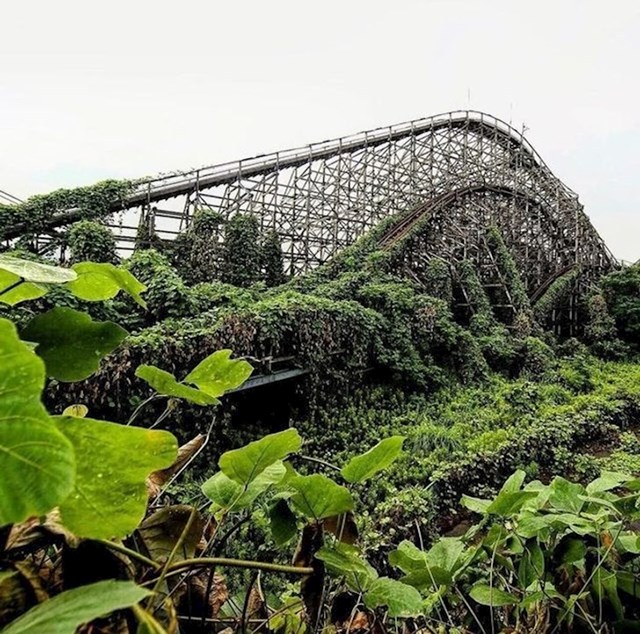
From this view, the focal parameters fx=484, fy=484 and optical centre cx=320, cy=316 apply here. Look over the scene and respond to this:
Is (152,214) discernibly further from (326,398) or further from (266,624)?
(266,624)

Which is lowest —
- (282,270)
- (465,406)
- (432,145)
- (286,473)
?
(465,406)

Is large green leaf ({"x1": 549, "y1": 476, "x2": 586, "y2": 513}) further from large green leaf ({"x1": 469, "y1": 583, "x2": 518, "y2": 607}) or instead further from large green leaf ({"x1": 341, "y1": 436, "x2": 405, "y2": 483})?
large green leaf ({"x1": 341, "y1": 436, "x2": 405, "y2": 483})

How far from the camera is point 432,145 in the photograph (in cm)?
1224

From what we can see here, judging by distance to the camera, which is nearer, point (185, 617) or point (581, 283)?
point (185, 617)

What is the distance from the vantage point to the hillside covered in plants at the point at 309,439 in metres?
0.29

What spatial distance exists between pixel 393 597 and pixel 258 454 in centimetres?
18

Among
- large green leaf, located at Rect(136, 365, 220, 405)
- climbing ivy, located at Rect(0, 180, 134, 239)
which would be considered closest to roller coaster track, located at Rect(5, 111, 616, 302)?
climbing ivy, located at Rect(0, 180, 134, 239)

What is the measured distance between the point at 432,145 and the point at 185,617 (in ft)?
42.7

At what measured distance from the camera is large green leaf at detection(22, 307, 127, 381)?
0.34 meters

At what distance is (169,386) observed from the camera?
17.4 inches

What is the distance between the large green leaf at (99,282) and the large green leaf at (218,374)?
0.09 metres

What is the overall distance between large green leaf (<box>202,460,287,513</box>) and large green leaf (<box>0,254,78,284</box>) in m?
0.23

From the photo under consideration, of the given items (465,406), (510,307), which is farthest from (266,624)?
(510,307)

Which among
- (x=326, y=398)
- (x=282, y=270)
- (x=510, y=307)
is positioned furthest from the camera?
(x=510, y=307)
